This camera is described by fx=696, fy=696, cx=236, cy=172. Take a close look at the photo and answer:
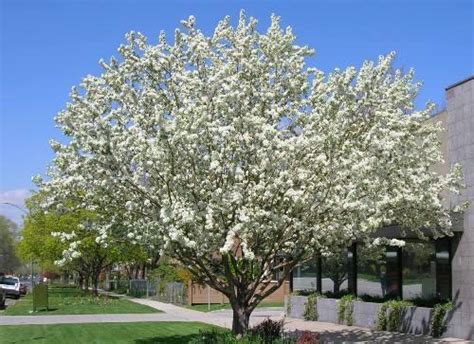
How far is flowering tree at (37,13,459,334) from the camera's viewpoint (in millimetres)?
11891

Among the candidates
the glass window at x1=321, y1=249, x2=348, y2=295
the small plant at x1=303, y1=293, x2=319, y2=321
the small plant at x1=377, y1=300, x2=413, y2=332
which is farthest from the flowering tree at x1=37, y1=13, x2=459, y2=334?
the small plant at x1=303, y1=293, x2=319, y2=321

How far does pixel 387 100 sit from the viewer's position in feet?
46.5

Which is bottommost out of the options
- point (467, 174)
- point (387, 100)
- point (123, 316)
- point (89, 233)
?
point (123, 316)

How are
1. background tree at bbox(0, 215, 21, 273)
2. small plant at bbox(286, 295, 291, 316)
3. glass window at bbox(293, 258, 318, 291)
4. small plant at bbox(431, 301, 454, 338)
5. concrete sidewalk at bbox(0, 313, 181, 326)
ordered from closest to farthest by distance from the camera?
small plant at bbox(431, 301, 454, 338), concrete sidewalk at bbox(0, 313, 181, 326), glass window at bbox(293, 258, 318, 291), small plant at bbox(286, 295, 291, 316), background tree at bbox(0, 215, 21, 273)

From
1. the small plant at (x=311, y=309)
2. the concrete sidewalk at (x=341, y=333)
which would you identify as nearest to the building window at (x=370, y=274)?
the concrete sidewalk at (x=341, y=333)

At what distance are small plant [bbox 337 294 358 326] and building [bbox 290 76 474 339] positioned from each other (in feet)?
1.70

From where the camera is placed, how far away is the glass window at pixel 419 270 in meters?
18.8

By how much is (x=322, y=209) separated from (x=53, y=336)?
1105 cm

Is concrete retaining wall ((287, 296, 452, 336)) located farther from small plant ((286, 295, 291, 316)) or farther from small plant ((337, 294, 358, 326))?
small plant ((337, 294, 358, 326))

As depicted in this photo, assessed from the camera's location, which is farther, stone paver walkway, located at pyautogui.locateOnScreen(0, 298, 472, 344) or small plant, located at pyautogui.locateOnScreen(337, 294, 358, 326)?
small plant, located at pyautogui.locateOnScreen(337, 294, 358, 326)

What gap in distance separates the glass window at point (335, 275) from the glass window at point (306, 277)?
68cm

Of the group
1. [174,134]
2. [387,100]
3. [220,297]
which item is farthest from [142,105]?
[220,297]

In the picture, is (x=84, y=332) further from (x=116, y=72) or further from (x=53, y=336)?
(x=116, y=72)

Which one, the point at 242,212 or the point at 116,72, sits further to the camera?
the point at 116,72
